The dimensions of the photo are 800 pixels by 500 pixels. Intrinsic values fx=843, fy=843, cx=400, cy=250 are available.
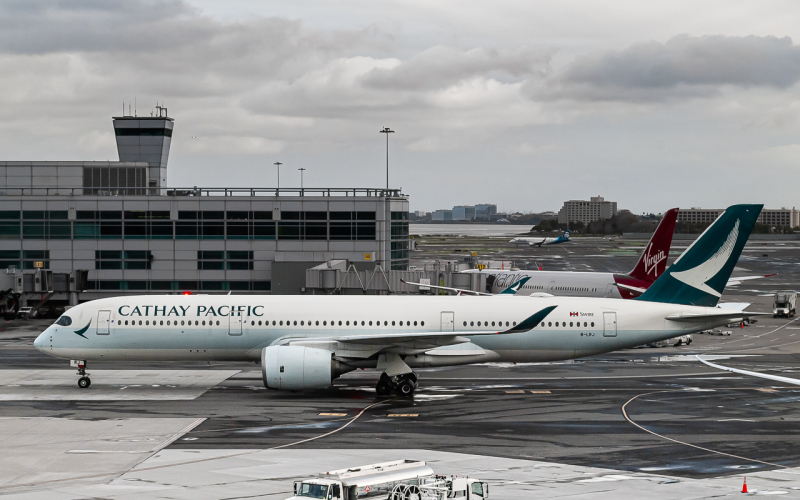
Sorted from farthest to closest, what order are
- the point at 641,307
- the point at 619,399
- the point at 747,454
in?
the point at 641,307
the point at 619,399
the point at 747,454

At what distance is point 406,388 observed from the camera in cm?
3628

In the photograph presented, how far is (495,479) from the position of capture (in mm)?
23188

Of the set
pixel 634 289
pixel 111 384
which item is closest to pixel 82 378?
pixel 111 384

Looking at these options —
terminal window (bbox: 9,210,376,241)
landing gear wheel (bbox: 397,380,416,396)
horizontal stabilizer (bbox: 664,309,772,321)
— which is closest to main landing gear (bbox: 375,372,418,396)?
landing gear wheel (bbox: 397,380,416,396)

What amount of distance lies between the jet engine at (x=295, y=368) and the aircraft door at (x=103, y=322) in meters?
7.93

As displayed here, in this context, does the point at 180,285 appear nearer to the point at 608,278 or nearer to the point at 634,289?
the point at 608,278

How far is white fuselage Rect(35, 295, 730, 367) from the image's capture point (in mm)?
37719

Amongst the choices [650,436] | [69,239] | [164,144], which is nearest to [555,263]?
[164,144]

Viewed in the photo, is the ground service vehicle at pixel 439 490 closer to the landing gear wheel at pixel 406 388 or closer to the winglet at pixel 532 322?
the winglet at pixel 532 322

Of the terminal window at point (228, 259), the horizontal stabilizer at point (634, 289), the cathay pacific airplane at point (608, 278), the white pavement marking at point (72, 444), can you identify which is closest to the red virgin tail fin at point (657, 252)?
the cathay pacific airplane at point (608, 278)

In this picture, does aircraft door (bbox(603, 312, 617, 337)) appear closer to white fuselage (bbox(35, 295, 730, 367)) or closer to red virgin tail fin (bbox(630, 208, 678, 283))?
white fuselage (bbox(35, 295, 730, 367))

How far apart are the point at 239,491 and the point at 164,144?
2734 inches

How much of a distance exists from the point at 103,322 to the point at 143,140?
51.3 meters

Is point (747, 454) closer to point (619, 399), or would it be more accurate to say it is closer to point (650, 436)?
point (650, 436)
